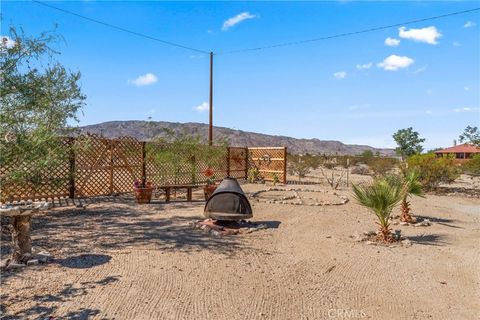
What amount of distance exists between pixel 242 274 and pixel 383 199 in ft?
10.5

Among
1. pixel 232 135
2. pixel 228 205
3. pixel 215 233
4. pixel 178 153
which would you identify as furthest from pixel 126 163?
pixel 232 135

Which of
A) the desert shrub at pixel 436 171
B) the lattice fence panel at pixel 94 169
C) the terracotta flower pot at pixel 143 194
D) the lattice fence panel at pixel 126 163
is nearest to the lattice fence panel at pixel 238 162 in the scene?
the lattice fence panel at pixel 126 163


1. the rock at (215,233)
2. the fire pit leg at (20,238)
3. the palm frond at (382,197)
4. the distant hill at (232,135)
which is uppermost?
the distant hill at (232,135)

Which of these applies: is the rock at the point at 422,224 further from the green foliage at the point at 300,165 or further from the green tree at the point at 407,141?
the green tree at the point at 407,141

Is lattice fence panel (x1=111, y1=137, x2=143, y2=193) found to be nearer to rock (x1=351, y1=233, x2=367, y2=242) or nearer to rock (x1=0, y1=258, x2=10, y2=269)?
rock (x1=0, y1=258, x2=10, y2=269)

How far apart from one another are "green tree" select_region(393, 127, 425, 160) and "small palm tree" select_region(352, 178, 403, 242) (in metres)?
46.5

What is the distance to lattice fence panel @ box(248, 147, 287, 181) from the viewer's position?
18.6 metres

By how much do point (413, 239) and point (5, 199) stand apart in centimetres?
969

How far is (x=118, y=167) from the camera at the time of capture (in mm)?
12391

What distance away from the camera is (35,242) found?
6.01 meters

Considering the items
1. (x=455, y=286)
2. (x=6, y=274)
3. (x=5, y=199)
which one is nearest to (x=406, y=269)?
(x=455, y=286)

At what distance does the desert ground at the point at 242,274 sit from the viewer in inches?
149

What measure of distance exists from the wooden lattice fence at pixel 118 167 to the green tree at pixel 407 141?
39775 millimetres

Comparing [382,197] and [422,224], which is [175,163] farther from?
[382,197]
